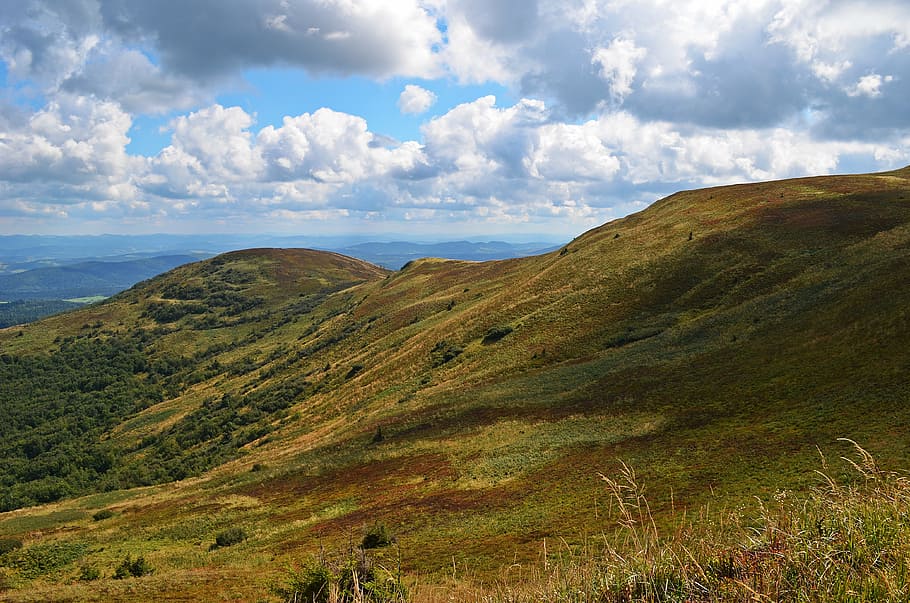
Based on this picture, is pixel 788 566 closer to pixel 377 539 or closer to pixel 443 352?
pixel 377 539

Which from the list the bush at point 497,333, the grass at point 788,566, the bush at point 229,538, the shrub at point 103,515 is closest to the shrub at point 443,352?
the bush at point 497,333

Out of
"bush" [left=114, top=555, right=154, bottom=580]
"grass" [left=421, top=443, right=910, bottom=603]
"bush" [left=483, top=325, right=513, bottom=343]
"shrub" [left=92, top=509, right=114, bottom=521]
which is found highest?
"grass" [left=421, top=443, right=910, bottom=603]

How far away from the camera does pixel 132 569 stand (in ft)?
81.7

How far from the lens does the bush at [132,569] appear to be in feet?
79.7

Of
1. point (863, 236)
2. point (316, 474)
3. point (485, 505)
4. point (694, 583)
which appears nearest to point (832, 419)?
point (485, 505)

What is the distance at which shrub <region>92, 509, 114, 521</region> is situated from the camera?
43.3 metres

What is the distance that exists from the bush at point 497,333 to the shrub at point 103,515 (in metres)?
40.2

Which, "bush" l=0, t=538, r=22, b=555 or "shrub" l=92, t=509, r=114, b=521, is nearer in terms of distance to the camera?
"bush" l=0, t=538, r=22, b=555

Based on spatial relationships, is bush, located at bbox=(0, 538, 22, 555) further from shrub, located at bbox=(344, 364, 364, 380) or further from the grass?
shrub, located at bbox=(344, 364, 364, 380)

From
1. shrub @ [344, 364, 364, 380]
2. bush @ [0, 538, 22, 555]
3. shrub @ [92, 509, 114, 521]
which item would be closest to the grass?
bush @ [0, 538, 22, 555]

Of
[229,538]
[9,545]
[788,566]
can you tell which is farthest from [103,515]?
[788,566]

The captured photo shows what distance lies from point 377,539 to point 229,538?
11802 millimetres

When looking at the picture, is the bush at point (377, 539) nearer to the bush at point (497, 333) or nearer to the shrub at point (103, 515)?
the shrub at point (103, 515)

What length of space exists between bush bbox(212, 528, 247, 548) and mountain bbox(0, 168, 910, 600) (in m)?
0.81
